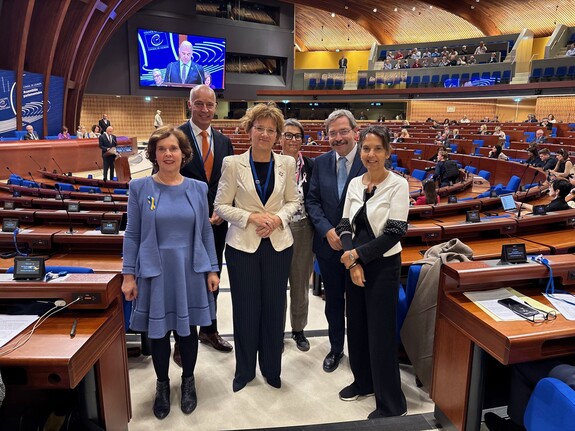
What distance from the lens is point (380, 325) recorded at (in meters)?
2.06

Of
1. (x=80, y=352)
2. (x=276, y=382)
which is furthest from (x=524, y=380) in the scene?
(x=80, y=352)

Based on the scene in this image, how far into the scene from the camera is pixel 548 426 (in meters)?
1.29

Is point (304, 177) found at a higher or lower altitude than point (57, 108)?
lower

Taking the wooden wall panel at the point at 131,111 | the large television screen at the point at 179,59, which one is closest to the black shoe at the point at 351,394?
the large television screen at the point at 179,59

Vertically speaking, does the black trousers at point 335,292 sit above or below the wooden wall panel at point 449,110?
below

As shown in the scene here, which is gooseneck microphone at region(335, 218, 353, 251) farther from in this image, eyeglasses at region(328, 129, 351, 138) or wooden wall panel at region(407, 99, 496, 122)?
wooden wall panel at region(407, 99, 496, 122)

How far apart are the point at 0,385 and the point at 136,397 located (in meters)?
1.17

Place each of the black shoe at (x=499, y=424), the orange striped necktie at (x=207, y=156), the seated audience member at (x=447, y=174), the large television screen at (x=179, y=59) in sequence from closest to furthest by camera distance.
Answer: the black shoe at (x=499, y=424) → the orange striped necktie at (x=207, y=156) → the seated audience member at (x=447, y=174) → the large television screen at (x=179, y=59)

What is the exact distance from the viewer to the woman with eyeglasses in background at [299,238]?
106 inches

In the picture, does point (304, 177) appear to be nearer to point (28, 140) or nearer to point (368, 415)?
point (368, 415)

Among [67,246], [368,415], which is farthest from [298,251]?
[67,246]

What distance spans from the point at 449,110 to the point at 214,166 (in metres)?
A: 20.5

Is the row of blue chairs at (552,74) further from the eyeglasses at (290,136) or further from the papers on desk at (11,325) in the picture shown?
the papers on desk at (11,325)

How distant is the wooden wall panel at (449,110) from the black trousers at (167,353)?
20.7 meters
